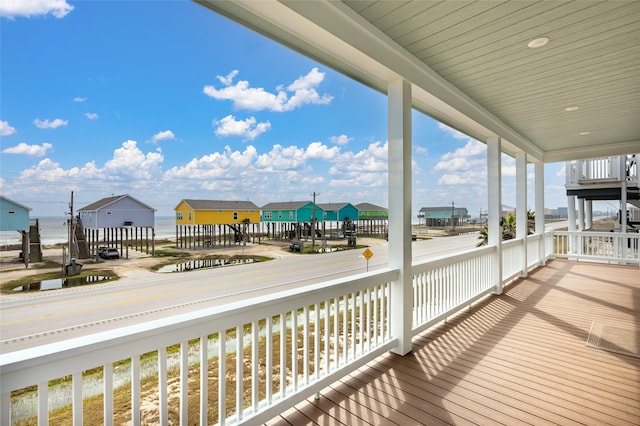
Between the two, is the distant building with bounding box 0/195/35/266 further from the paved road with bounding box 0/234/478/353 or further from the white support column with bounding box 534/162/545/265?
the white support column with bounding box 534/162/545/265

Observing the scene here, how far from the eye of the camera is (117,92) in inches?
83.4

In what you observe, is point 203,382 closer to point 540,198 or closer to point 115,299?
point 115,299

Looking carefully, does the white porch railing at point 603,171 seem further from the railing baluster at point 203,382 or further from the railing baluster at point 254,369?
the railing baluster at point 203,382

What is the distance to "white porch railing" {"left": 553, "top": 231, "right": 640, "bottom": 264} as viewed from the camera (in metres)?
6.86

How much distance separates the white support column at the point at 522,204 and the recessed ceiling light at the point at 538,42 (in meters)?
3.73

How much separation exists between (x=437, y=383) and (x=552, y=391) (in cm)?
76

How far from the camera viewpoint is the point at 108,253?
6.83 feet

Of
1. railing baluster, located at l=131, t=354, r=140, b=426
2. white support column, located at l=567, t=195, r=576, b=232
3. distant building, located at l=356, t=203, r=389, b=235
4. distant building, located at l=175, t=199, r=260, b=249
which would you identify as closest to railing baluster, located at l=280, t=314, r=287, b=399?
railing baluster, located at l=131, t=354, r=140, b=426

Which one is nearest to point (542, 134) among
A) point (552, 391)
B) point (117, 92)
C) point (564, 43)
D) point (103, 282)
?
point (564, 43)

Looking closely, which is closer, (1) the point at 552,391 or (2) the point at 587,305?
(1) the point at 552,391

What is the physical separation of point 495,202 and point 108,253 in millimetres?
4702

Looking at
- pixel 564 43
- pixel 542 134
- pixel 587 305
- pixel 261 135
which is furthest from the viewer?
pixel 542 134

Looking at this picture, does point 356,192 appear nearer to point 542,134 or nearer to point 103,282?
point 103,282

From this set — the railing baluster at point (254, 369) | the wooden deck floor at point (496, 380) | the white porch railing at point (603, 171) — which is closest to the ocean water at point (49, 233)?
the railing baluster at point (254, 369)
